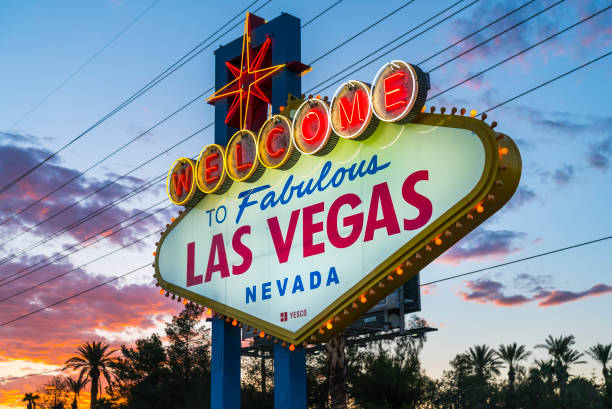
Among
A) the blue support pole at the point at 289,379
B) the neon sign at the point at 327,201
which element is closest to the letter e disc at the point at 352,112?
the neon sign at the point at 327,201

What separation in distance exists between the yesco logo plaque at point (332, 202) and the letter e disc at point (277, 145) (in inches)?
1.0

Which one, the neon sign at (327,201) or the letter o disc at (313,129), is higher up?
the letter o disc at (313,129)

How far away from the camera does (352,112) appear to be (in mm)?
13414

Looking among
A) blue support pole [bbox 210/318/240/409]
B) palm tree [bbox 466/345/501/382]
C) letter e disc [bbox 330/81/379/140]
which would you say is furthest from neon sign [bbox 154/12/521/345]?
palm tree [bbox 466/345/501/382]

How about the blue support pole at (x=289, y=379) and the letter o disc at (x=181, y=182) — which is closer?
the blue support pole at (x=289, y=379)

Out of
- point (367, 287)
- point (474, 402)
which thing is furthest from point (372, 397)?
point (367, 287)

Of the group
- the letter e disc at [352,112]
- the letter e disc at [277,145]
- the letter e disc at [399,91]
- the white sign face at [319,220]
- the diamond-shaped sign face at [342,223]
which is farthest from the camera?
the letter e disc at [277,145]

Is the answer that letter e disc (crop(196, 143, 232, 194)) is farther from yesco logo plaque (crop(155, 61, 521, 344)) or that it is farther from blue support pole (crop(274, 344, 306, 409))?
blue support pole (crop(274, 344, 306, 409))

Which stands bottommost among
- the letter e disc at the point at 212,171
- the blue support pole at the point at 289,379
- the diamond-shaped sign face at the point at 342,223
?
the blue support pole at the point at 289,379

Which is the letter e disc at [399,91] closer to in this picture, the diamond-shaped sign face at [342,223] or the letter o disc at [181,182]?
the diamond-shaped sign face at [342,223]

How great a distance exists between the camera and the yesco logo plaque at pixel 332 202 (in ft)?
38.5

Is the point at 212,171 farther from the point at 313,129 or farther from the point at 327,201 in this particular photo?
the point at 327,201

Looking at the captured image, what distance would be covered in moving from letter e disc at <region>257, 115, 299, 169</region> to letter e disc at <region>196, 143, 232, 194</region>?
4.58ft

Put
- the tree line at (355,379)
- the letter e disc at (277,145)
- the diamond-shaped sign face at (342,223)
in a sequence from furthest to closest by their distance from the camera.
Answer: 1. the tree line at (355,379)
2. the letter e disc at (277,145)
3. the diamond-shaped sign face at (342,223)
